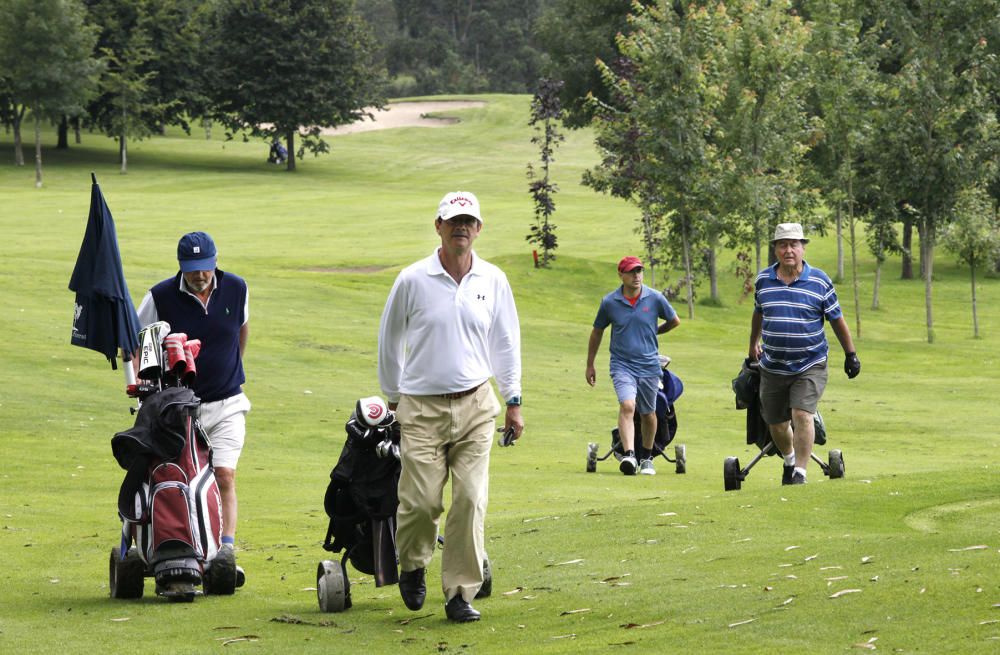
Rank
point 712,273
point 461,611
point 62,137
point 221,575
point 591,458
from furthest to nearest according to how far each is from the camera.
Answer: point 62,137 → point 712,273 → point 591,458 → point 221,575 → point 461,611

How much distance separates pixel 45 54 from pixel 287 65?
1522cm

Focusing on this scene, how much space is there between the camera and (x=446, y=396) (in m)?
8.73

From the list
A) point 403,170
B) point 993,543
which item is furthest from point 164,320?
point 403,170

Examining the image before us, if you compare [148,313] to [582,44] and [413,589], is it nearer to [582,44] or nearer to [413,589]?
[413,589]

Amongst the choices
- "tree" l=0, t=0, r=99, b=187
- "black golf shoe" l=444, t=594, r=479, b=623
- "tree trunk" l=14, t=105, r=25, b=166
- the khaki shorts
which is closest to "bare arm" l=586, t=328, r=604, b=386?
the khaki shorts

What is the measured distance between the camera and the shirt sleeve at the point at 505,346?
893cm

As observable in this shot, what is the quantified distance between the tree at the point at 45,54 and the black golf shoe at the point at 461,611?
70.4m

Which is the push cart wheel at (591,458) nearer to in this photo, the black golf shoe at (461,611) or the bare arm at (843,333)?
the bare arm at (843,333)

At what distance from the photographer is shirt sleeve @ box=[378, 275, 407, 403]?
881cm

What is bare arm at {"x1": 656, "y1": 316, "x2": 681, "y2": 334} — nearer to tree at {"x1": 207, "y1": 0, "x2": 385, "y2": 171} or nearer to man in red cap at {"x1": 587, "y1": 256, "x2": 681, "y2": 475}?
man in red cap at {"x1": 587, "y1": 256, "x2": 681, "y2": 475}

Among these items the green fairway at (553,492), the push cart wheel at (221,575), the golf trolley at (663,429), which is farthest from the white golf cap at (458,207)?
the golf trolley at (663,429)

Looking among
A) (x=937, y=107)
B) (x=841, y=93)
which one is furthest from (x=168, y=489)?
(x=841, y=93)

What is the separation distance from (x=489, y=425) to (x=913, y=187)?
35.8 meters

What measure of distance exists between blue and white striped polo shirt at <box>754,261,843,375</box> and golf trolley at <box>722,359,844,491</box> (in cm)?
66
